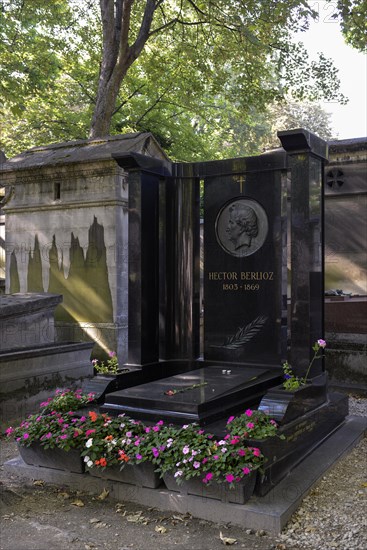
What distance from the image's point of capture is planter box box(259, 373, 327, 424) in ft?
15.4

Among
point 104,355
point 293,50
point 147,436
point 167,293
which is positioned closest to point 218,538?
point 147,436

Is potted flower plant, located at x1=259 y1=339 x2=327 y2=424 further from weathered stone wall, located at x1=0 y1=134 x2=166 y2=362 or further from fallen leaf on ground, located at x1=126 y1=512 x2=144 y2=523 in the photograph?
weathered stone wall, located at x1=0 y1=134 x2=166 y2=362

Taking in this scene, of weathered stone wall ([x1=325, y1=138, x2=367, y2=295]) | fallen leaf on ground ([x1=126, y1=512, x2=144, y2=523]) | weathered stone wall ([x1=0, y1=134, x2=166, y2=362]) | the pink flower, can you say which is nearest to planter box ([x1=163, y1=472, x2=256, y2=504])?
the pink flower

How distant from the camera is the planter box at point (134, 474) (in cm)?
436

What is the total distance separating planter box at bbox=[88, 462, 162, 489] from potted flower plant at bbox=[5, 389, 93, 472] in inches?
10.2

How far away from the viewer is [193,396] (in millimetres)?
4926

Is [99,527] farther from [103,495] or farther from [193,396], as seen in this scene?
[193,396]

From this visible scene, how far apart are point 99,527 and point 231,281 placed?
10.7 ft

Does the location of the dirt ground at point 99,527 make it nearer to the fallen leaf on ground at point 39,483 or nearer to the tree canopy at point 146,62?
the fallen leaf on ground at point 39,483

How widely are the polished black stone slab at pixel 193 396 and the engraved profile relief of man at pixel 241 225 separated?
1544 mm

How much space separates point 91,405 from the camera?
539cm

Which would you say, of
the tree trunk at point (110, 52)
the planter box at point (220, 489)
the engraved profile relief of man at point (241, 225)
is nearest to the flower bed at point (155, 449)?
the planter box at point (220, 489)

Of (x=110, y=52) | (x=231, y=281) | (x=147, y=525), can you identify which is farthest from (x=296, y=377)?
(x=110, y=52)

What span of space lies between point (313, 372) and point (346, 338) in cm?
320
